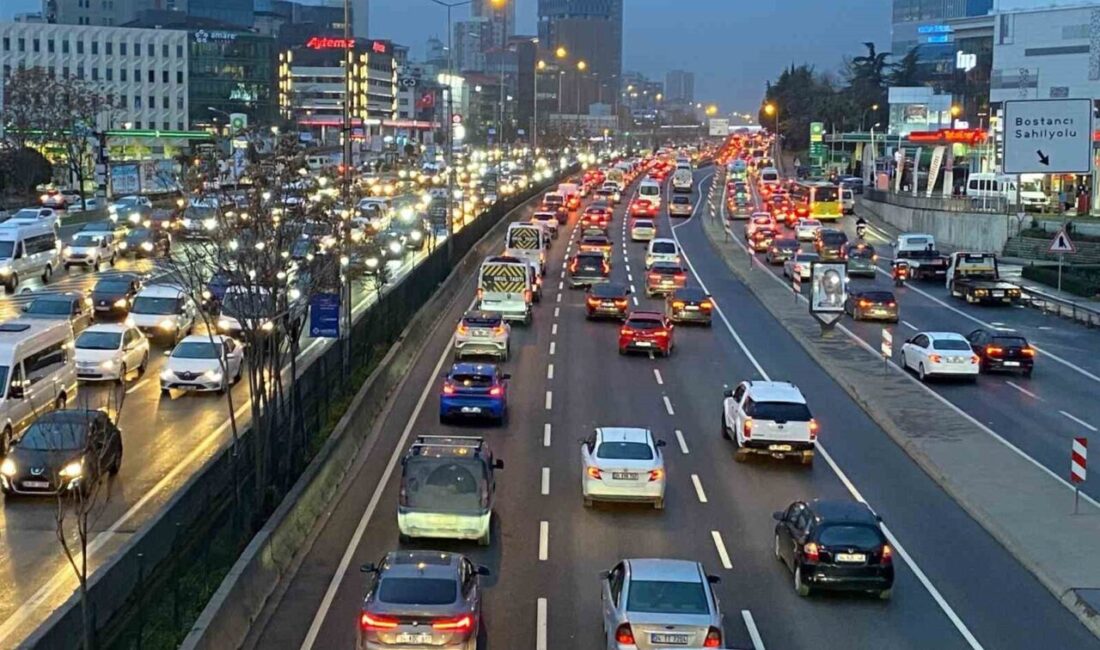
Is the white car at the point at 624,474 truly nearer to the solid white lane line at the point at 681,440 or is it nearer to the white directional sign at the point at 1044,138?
the solid white lane line at the point at 681,440

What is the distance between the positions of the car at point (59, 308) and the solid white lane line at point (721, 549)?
2258cm

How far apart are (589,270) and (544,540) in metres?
35.7

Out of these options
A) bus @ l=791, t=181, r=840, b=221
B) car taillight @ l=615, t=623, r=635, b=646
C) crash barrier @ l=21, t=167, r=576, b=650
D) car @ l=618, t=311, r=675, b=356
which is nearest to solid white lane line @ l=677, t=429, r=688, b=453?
crash barrier @ l=21, t=167, r=576, b=650

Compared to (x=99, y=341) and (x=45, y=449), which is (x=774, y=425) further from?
(x=99, y=341)

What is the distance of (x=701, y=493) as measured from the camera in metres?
26.3

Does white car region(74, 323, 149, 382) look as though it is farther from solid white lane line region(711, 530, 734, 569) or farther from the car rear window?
the car rear window

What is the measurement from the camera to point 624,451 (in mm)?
24859

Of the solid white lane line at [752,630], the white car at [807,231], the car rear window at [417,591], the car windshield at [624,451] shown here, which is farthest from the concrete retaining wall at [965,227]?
the car rear window at [417,591]

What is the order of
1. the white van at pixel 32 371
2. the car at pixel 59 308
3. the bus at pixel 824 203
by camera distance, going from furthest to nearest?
the bus at pixel 824 203
the car at pixel 59 308
the white van at pixel 32 371

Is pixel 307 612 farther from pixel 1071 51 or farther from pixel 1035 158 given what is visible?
pixel 1071 51

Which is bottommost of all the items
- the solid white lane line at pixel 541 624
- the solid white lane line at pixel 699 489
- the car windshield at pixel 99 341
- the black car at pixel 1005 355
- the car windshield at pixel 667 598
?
the solid white lane line at pixel 699 489

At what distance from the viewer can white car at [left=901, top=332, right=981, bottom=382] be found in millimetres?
38531

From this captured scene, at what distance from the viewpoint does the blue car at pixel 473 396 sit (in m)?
31.4

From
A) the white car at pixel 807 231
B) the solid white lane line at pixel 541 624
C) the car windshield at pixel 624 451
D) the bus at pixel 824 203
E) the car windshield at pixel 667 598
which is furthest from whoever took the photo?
the bus at pixel 824 203
